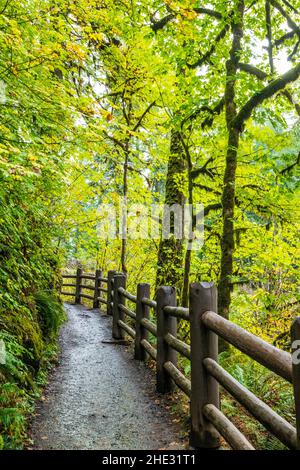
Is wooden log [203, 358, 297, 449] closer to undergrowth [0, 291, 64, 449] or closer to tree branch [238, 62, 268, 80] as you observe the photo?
undergrowth [0, 291, 64, 449]

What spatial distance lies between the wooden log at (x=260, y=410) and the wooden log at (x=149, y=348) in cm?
229

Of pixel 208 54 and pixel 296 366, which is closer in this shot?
pixel 296 366

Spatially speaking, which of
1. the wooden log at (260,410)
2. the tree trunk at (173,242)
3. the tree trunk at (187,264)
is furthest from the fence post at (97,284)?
the wooden log at (260,410)

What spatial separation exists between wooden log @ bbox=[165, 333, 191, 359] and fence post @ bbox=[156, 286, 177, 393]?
0.12m

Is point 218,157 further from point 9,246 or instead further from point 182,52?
point 9,246

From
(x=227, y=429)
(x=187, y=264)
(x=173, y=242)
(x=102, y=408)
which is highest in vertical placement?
(x=173, y=242)

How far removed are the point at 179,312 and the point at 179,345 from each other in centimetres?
Result: 41

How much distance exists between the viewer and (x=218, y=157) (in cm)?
938

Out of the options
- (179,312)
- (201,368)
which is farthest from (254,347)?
(179,312)

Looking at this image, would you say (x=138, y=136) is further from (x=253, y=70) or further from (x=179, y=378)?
(x=179, y=378)

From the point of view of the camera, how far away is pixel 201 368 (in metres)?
3.52

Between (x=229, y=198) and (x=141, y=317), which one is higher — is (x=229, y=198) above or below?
above

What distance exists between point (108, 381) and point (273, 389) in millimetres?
2547
